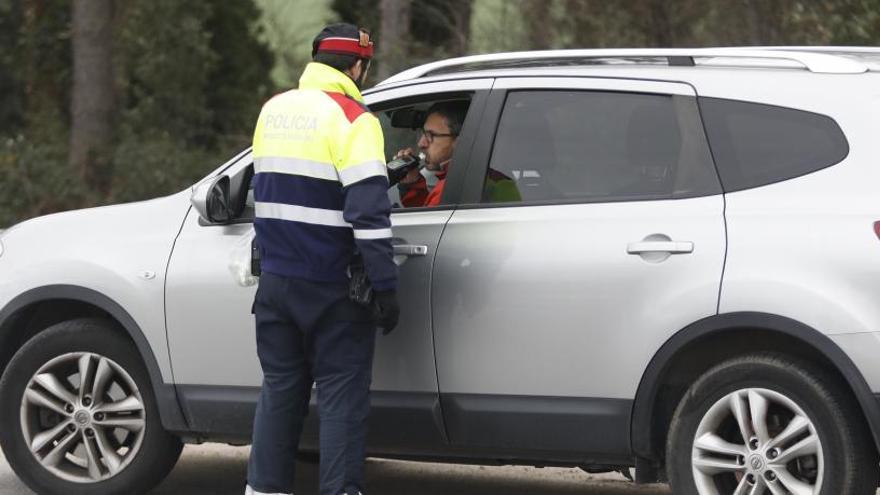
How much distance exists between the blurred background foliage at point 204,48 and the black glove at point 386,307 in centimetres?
847

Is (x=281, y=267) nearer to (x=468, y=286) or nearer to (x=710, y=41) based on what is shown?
(x=468, y=286)

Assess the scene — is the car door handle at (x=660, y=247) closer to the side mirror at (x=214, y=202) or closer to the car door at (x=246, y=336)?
the car door at (x=246, y=336)

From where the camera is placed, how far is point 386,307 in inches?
232

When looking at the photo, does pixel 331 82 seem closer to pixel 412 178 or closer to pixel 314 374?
pixel 412 178

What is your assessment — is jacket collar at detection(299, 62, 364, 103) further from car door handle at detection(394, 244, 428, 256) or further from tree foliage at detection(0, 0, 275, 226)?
tree foliage at detection(0, 0, 275, 226)

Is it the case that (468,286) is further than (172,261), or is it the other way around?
(172,261)

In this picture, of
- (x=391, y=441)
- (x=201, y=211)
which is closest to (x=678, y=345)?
(x=391, y=441)

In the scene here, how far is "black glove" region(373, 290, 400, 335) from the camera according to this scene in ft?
19.3

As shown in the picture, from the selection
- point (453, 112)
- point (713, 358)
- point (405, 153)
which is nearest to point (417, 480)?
point (405, 153)

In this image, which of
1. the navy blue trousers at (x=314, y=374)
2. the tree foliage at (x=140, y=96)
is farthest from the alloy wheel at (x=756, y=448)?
the tree foliage at (x=140, y=96)

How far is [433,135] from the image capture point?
21.6 ft

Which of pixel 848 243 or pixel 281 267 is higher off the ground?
pixel 848 243

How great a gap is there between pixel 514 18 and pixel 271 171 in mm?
10788

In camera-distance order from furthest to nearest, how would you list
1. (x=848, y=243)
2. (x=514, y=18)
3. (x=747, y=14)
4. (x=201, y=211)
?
(x=514, y=18) < (x=747, y=14) < (x=201, y=211) < (x=848, y=243)
